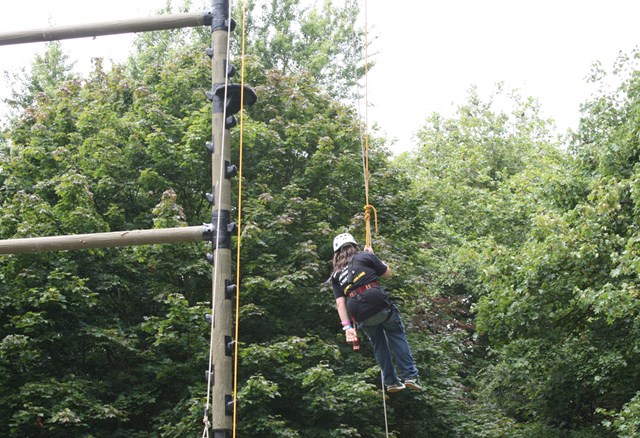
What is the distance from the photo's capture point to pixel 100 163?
63.6 feet

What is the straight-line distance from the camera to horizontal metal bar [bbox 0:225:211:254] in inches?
268

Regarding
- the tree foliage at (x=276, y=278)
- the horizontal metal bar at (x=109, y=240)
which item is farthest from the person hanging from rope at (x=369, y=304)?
the tree foliage at (x=276, y=278)

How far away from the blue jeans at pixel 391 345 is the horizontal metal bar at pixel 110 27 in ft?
11.4

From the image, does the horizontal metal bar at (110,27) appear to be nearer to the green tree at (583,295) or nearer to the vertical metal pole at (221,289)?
the vertical metal pole at (221,289)

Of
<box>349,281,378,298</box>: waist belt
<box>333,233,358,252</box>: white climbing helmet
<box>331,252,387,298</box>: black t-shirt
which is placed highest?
<box>333,233,358,252</box>: white climbing helmet

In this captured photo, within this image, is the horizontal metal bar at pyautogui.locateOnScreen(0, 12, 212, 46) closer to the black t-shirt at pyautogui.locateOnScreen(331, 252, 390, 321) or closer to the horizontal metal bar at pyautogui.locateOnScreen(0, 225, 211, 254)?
the horizontal metal bar at pyautogui.locateOnScreen(0, 225, 211, 254)

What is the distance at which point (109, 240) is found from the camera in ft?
22.7

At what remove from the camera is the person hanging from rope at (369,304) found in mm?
8391

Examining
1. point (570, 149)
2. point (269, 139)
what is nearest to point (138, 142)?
point (269, 139)

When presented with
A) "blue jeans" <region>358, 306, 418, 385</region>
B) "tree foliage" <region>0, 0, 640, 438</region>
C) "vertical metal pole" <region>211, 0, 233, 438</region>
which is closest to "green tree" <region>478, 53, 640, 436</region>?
"tree foliage" <region>0, 0, 640, 438</region>

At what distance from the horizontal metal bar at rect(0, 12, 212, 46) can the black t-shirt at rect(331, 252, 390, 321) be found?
274cm

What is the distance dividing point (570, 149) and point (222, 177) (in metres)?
18.4

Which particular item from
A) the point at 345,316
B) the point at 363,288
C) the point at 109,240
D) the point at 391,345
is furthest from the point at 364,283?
the point at 109,240

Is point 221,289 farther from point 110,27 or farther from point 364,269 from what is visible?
point 110,27
